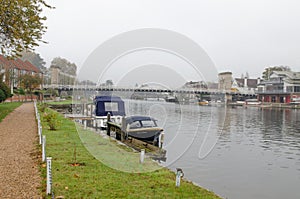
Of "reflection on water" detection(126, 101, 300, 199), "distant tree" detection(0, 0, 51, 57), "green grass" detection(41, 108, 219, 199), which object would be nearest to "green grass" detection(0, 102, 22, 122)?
"distant tree" detection(0, 0, 51, 57)

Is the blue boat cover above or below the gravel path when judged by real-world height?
above

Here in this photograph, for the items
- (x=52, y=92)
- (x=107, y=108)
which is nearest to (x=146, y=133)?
(x=107, y=108)

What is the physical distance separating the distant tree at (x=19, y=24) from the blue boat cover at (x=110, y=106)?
7453 mm

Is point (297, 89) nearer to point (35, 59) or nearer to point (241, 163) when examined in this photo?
point (241, 163)

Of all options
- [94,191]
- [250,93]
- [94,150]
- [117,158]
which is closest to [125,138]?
[94,150]

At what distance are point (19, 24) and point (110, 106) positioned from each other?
1002cm

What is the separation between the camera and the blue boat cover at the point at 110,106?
26150 mm

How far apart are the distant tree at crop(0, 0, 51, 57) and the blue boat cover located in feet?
24.5

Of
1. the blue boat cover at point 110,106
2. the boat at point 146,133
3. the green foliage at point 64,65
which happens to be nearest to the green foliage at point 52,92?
the green foliage at point 64,65

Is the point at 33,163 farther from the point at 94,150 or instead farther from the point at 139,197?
the point at 139,197

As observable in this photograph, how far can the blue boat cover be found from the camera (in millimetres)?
26150

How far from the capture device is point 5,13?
Answer: 20.0m

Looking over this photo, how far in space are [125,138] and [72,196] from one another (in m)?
10.7

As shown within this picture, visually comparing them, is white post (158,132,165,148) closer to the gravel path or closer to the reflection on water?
the reflection on water
